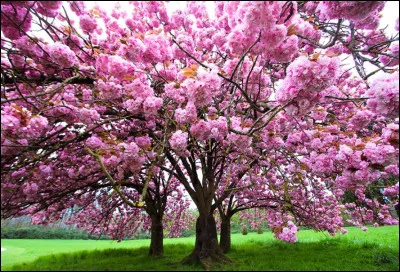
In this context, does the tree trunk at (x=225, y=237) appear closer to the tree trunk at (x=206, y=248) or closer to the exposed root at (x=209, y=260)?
the tree trunk at (x=206, y=248)

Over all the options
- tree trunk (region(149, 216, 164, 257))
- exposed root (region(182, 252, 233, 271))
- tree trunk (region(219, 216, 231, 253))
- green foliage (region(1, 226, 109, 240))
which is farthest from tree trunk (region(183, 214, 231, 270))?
green foliage (region(1, 226, 109, 240))

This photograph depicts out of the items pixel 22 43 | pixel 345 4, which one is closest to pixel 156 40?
pixel 22 43

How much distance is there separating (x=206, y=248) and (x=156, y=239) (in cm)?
251

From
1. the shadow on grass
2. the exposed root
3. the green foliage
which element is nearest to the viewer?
the shadow on grass

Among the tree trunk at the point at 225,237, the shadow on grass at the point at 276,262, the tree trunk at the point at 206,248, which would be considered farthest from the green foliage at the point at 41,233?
the tree trunk at the point at 206,248

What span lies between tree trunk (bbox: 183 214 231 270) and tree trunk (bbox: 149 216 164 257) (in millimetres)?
2065

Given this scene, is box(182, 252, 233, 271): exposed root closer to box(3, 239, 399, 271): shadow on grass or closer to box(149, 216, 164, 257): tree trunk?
box(3, 239, 399, 271): shadow on grass

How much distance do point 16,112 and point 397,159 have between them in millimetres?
3685

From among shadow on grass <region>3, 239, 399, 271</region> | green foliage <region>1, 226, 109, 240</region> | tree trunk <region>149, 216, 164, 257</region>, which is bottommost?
shadow on grass <region>3, 239, 399, 271</region>

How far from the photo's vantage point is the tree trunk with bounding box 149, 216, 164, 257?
7068 mm

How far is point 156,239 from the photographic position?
7.26m

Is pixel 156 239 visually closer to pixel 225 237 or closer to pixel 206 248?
→ pixel 225 237

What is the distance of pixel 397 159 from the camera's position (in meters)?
2.47

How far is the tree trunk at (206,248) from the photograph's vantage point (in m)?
5.07
